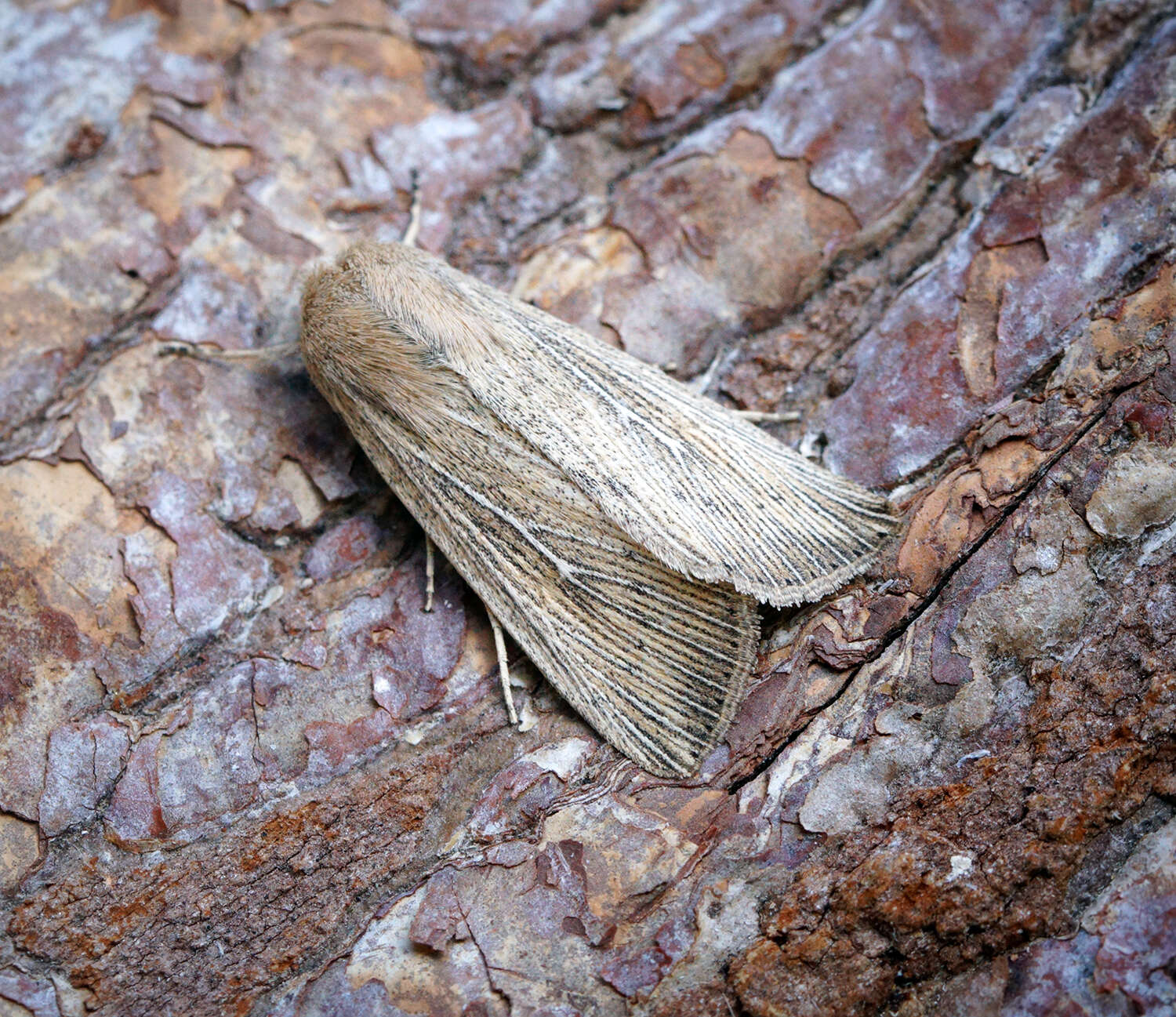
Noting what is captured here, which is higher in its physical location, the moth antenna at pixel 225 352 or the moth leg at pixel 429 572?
the moth antenna at pixel 225 352

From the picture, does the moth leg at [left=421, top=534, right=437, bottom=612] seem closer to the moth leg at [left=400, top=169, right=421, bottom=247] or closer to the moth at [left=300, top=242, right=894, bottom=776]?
the moth at [left=300, top=242, right=894, bottom=776]

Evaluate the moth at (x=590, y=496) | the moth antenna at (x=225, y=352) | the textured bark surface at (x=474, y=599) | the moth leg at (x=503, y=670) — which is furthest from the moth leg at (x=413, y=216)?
the moth leg at (x=503, y=670)

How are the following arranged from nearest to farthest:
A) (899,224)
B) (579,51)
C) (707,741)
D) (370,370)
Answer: (707,741), (370,370), (899,224), (579,51)

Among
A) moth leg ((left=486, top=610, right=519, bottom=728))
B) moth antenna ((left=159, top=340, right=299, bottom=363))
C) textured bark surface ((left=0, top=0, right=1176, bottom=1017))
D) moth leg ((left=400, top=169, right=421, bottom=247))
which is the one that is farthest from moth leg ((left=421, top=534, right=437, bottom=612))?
moth leg ((left=400, top=169, right=421, bottom=247))

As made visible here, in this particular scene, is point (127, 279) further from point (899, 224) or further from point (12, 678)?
point (899, 224)

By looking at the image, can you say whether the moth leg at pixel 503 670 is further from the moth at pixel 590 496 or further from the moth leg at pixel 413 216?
the moth leg at pixel 413 216

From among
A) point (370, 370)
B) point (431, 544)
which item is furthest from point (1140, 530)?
point (370, 370)
